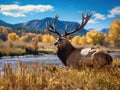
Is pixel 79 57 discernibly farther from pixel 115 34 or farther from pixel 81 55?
pixel 115 34

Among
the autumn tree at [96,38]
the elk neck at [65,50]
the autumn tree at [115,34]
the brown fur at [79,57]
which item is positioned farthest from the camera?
the autumn tree at [96,38]

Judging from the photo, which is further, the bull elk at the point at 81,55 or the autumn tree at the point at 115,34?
the autumn tree at the point at 115,34

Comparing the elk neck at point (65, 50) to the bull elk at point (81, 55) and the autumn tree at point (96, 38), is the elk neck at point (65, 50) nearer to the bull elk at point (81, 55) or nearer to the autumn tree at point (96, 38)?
the bull elk at point (81, 55)

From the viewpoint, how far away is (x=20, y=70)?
6.85 meters

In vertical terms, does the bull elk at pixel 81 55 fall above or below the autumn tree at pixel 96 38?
above

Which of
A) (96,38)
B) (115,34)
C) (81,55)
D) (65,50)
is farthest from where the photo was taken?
(96,38)

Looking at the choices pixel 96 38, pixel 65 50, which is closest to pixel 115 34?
pixel 96 38

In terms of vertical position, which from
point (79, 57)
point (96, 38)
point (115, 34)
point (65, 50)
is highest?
point (65, 50)

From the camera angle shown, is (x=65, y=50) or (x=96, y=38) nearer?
(x=65, y=50)

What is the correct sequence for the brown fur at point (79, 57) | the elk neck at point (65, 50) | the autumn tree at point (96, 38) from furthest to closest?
the autumn tree at point (96, 38), the elk neck at point (65, 50), the brown fur at point (79, 57)

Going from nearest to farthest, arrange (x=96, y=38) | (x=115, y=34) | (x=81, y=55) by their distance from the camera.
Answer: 1. (x=81, y=55)
2. (x=115, y=34)
3. (x=96, y=38)

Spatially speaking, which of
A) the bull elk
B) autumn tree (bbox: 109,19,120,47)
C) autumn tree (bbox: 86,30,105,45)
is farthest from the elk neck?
autumn tree (bbox: 86,30,105,45)

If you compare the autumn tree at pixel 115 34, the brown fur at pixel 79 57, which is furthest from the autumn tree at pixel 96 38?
the brown fur at pixel 79 57

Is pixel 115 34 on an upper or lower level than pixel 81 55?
lower
